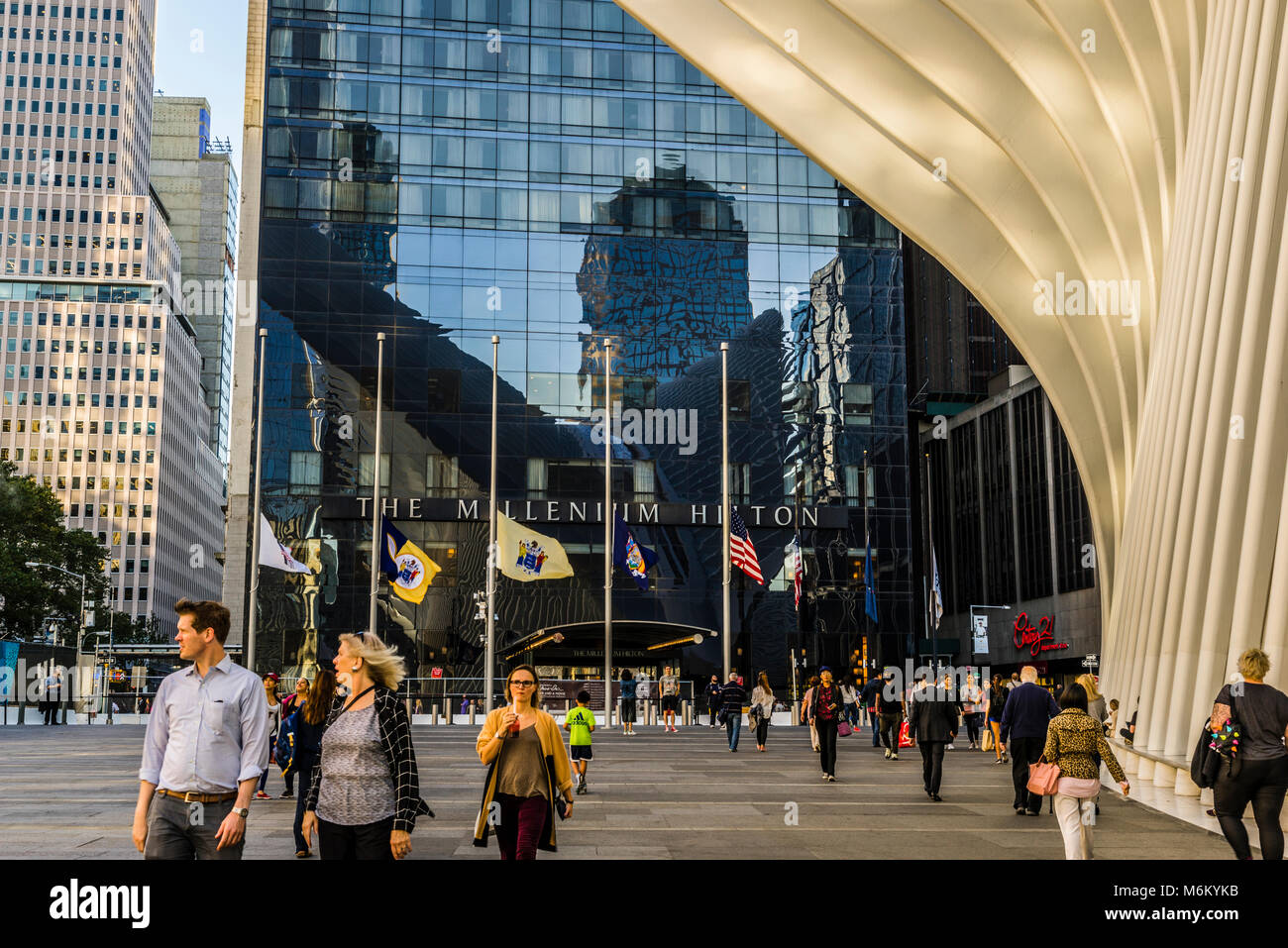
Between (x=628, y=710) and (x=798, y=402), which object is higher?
(x=798, y=402)

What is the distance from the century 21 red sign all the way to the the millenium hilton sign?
826 inches

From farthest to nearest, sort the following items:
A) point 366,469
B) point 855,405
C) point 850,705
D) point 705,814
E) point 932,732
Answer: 1. point 855,405
2. point 366,469
3. point 850,705
4. point 932,732
5. point 705,814

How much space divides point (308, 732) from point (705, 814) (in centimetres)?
469

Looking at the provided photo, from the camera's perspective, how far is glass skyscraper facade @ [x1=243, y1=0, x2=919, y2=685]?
175ft

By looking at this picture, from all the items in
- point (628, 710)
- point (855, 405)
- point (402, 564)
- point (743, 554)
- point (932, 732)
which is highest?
point (855, 405)

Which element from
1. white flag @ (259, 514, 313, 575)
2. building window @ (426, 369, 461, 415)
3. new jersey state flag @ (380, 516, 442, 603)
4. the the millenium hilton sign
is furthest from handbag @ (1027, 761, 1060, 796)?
building window @ (426, 369, 461, 415)

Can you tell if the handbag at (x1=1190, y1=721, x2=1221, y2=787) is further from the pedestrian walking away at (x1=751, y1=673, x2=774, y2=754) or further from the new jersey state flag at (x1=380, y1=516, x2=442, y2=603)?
the new jersey state flag at (x1=380, y1=516, x2=442, y2=603)

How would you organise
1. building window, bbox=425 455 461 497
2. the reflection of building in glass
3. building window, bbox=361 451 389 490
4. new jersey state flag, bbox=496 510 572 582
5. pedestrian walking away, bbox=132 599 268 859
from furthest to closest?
the reflection of building in glass → building window, bbox=425 455 461 497 → building window, bbox=361 451 389 490 → new jersey state flag, bbox=496 510 572 582 → pedestrian walking away, bbox=132 599 268 859

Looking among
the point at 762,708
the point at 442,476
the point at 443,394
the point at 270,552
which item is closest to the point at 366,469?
the point at 442,476

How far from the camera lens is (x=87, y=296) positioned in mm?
151500

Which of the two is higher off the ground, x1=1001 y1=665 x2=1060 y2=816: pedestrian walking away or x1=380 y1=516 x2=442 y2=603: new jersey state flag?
x1=380 y1=516 x2=442 y2=603: new jersey state flag

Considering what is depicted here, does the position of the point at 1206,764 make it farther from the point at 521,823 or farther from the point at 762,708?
the point at 762,708

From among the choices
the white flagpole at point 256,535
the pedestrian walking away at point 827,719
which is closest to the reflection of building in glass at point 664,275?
the white flagpole at point 256,535

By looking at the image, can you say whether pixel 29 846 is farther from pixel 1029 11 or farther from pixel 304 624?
pixel 304 624
